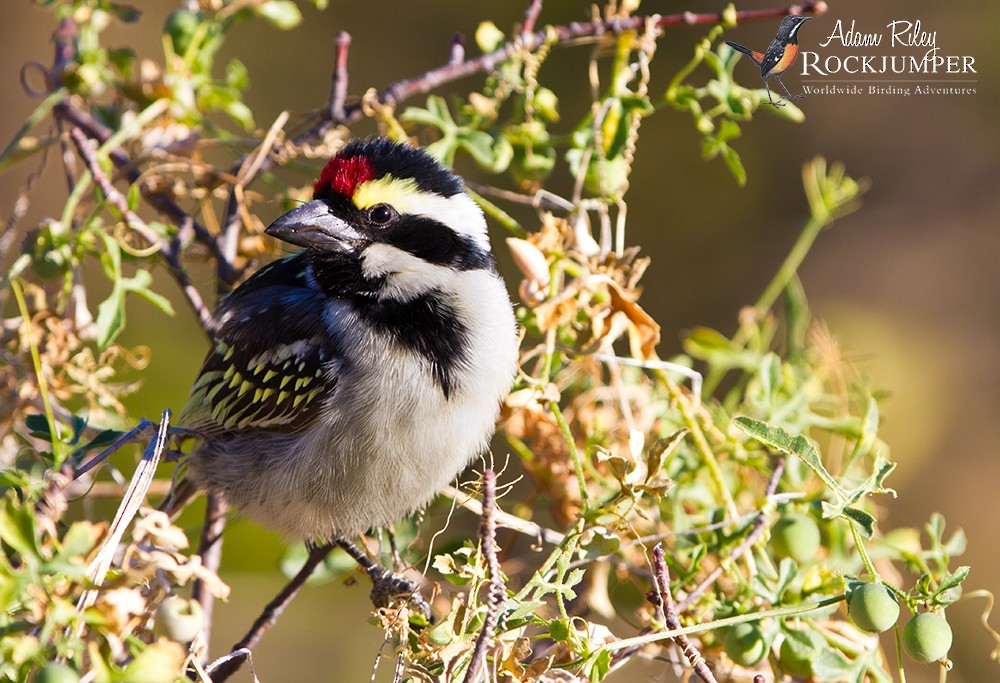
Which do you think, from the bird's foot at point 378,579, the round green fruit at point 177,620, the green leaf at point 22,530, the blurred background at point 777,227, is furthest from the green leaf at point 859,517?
the blurred background at point 777,227

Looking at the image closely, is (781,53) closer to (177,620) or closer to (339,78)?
(339,78)

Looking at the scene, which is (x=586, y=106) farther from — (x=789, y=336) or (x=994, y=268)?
(x=789, y=336)

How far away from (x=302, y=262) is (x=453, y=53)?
1.78 feet

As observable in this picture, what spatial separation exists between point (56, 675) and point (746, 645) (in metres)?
0.95

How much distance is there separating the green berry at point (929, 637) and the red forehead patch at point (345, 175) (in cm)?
124

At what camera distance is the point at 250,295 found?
85.5 inches

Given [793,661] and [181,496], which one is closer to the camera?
[793,661]

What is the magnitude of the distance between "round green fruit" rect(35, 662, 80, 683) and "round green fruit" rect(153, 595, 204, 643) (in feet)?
0.66

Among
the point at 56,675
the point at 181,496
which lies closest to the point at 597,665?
the point at 56,675

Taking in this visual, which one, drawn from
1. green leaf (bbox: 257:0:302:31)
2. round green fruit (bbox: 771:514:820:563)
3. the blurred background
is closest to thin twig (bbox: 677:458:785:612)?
round green fruit (bbox: 771:514:820:563)

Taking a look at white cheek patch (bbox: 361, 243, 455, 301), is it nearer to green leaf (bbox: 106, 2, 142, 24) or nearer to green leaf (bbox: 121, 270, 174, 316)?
green leaf (bbox: 121, 270, 174, 316)

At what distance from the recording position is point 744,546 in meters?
1.61

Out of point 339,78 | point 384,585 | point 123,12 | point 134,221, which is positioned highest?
point 123,12

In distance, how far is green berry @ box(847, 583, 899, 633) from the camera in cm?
131
